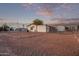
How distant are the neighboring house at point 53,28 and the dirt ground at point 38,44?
0.13 ft

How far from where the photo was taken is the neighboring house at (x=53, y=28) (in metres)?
1.73

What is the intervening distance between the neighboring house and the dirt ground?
38 millimetres

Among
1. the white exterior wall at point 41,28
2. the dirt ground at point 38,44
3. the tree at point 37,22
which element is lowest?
the dirt ground at point 38,44

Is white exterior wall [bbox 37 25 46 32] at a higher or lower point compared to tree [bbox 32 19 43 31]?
lower

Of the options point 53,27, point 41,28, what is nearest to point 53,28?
point 53,27

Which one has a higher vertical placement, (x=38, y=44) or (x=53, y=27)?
(x=53, y=27)

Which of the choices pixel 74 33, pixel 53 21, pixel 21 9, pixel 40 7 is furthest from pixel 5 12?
pixel 74 33

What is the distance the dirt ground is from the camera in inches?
67.5

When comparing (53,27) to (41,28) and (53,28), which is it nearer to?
Answer: (53,28)

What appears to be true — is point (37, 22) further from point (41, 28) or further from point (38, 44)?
point (38, 44)

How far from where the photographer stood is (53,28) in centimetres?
173

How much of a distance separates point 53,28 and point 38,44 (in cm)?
20

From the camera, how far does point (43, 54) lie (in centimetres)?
172

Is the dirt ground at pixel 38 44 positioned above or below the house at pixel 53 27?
below
